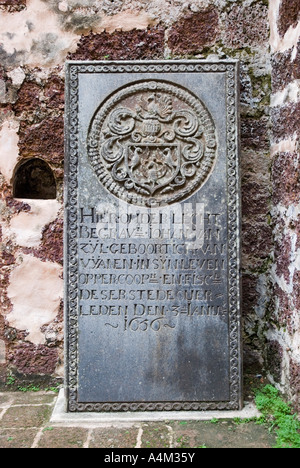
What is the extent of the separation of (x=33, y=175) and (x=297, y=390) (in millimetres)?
2160

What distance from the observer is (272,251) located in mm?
2943

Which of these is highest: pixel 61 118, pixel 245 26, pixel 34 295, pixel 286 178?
pixel 245 26

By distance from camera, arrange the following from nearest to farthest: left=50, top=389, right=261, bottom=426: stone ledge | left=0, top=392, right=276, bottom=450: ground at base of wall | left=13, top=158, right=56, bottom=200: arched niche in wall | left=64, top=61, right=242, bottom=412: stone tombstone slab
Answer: left=0, top=392, right=276, bottom=450: ground at base of wall
left=50, top=389, right=261, bottom=426: stone ledge
left=64, top=61, right=242, bottom=412: stone tombstone slab
left=13, top=158, right=56, bottom=200: arched niche in wall

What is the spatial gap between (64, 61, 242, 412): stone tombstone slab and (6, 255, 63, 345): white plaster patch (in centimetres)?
43

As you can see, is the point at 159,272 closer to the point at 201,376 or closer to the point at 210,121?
the point at 201,376

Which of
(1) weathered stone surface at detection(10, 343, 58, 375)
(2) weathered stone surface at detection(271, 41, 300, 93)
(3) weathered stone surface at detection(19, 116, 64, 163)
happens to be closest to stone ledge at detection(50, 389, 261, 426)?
(1) weathered stone surface at detection(10, 343, 58, 375)

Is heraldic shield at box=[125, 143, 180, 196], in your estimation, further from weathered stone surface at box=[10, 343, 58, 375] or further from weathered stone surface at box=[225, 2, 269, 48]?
weathered stone surface at box=[10, 343, 58, 375]

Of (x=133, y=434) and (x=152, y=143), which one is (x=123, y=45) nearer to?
(x=152, y=143)

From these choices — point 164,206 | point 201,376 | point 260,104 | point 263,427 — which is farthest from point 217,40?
point 263,427

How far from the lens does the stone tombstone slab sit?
2586 millimetres

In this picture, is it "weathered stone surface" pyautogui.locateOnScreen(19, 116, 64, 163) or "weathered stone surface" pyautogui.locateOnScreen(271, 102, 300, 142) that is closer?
"weathered stone surface" pyautogui.locateOnScreen(271, 102, 300, 142)

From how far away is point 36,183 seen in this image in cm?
319

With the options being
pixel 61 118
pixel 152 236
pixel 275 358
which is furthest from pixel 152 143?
pixel 275 358

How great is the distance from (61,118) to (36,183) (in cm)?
50
